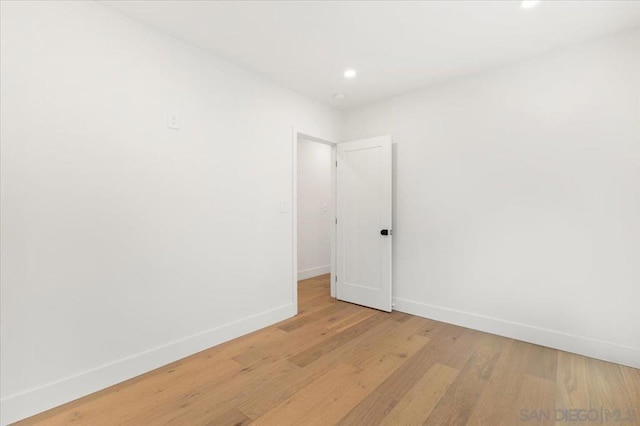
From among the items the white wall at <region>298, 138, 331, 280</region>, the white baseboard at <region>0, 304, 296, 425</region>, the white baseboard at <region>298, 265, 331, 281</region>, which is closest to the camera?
the white baseboard at <region>0, 304, 296, 425</region>

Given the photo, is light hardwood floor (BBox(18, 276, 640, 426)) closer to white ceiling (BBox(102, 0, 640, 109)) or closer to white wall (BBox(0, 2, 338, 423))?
white wall (BBox(0, 2, 338, 423))

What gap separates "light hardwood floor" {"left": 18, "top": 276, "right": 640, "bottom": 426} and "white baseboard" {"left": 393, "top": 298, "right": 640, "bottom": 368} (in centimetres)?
9

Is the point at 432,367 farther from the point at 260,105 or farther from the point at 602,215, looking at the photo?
the point at 260,105

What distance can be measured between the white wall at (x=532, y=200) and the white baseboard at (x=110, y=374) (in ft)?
7.08

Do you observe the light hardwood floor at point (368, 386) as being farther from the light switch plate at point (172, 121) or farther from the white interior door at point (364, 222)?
the light switch plate at point (172, 121)

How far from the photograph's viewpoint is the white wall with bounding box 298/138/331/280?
5.31 meters

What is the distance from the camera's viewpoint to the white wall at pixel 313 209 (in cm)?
531

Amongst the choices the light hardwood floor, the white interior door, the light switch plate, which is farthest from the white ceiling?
the light hardwood floor

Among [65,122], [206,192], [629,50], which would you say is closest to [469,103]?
[629,50]

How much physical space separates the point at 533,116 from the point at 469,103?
62cm

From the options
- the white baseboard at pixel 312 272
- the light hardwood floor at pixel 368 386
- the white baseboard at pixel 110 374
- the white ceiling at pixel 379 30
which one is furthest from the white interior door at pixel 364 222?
the white baseboard at pixel 110 374

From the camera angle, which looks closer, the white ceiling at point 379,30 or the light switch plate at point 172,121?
the white ceiling at point 379,30

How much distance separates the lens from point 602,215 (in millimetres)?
2414

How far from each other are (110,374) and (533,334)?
11.6 feet
